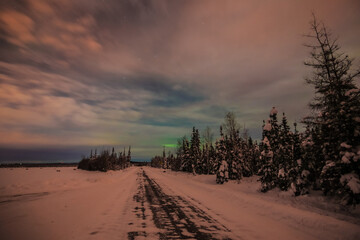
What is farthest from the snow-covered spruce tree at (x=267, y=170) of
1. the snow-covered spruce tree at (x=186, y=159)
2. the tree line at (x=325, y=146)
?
the snow-covered spruce tree at (x=186, y=159)

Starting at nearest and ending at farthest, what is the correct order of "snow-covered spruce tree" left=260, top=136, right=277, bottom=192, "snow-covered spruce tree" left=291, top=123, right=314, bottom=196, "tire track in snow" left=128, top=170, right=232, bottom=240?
"tire track in snow" left=128, top=170, right=232, bottom=240 → "snow-covered spruce tree" left=291, top=123, right=314, bottom=196 → "snow-covered spruce tree" left=260, top=136, right=277, bottom=192

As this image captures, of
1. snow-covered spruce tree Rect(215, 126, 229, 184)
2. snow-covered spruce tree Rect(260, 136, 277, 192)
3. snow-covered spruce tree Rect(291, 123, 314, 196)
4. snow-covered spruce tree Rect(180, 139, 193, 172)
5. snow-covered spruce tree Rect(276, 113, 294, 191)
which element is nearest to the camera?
snow-covered spruce tree Rect(291, 123, 314, 196)

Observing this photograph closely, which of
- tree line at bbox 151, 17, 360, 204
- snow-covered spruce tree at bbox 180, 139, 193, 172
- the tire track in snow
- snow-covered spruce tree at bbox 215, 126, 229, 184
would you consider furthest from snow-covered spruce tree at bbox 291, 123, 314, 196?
snow-covered spruce tree at bbox 180, 139, 193, 172

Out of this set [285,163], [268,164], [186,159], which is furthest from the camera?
[186,159]

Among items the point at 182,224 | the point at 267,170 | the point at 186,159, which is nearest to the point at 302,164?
the point at 267,170

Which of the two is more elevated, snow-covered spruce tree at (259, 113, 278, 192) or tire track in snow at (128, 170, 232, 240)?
snow-covered spruce tree at (259, 113, 278, 192)

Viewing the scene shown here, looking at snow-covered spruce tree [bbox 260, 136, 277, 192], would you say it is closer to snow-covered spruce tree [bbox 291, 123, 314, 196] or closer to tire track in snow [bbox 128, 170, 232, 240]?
snow-covered spruce tree [bbox 291, 123, 314, 196]

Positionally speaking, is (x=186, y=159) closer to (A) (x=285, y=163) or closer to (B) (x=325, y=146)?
(A) (x=285, y=163)

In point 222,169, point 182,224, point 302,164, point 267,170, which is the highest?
point 302,164

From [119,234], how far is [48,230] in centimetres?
258

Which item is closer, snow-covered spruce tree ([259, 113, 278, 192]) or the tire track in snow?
the tire track in snow

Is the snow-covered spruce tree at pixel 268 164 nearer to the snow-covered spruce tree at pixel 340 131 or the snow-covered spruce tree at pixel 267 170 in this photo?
the snow-covered spruce tree at pixel 267 170

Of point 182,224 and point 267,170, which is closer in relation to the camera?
point 182,224

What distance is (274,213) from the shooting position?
8.99m
